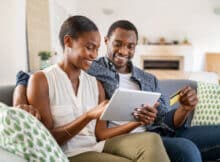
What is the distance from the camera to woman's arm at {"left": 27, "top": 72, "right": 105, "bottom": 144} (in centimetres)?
112

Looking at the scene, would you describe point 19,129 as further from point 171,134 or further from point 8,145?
point 171,134

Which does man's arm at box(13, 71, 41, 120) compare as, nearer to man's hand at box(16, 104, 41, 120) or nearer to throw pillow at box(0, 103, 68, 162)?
man's hand at box(16, 104, 41, 120)

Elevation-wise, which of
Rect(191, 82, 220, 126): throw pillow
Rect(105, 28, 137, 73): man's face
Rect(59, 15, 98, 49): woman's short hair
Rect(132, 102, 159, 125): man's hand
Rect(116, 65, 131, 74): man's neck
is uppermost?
Rect(59, 15, 98, 49): woman's short hair

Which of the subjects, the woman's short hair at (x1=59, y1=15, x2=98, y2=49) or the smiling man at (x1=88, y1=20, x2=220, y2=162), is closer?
the woman's short hair at (x1=59, y1=15, x2=98, y2=49)

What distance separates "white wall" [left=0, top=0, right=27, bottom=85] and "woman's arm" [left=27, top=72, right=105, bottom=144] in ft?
4.75

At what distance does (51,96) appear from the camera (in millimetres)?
1196

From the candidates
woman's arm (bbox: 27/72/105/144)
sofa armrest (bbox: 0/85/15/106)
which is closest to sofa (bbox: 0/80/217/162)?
sofa armrest (bbox: 0/85/15/106)

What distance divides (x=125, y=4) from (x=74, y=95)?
5.55m

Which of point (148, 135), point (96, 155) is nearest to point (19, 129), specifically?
point (96, 155)

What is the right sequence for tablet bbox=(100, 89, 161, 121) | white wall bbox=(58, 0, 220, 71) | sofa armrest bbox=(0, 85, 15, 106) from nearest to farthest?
tablet bbox=(100, 89, 161, 121), sofa armrest bbox=(0, 85, 15, 106), white wall bbox=(58, 0, 220, 71)

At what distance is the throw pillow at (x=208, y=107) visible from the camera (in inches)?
73.3

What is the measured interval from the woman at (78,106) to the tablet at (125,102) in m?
0.04

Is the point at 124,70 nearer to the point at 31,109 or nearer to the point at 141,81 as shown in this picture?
the point at 141,81

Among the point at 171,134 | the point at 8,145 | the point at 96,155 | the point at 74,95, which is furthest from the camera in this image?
the point at 171,134
